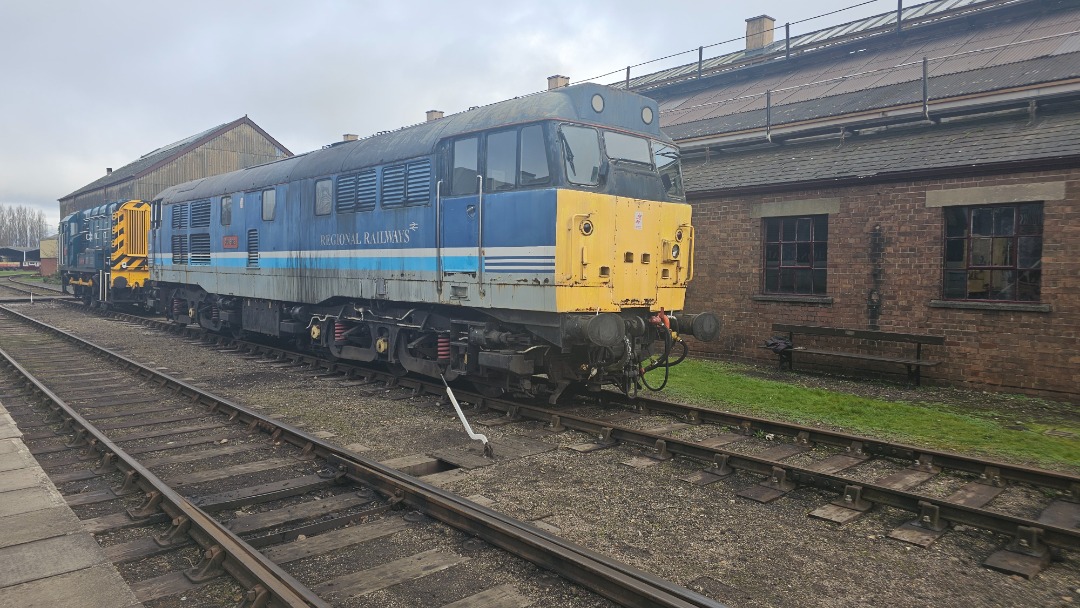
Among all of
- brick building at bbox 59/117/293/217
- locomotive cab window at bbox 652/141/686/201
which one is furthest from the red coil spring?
brick building at bbox 59/117/293/217

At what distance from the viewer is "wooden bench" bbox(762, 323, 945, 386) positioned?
11.7m

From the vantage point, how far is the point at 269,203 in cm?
1391

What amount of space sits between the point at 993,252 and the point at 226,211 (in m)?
14.6

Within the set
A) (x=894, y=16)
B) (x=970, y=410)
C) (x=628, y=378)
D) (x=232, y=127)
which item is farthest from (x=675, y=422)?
(x=232, y=127)

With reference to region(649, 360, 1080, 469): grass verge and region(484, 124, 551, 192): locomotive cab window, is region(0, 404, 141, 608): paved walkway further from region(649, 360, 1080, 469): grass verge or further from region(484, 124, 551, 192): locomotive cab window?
region(649, 360, 1080, 469): grass verge

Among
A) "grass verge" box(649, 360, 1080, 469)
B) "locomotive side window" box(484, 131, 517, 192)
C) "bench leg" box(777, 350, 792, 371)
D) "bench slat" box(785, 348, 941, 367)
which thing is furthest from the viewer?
"bench leg" box(777, 350, 792, 371)

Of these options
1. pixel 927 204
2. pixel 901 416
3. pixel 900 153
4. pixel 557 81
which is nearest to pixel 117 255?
pixel 557 81

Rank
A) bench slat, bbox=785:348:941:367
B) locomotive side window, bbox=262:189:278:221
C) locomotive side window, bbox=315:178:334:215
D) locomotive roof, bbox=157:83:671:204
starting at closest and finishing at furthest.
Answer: locomotive roof, bbox=157:83:671:204 < bench slat, bbox=785:348:941:367 < locomotive side window, bbox=315:178:334:215 < locomotive side window, bbox=262:189:278:221

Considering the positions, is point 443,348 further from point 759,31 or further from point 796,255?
point 759,31

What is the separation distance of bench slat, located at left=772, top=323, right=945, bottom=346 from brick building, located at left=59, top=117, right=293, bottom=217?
35.8 meters

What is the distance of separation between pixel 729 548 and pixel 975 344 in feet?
28.3

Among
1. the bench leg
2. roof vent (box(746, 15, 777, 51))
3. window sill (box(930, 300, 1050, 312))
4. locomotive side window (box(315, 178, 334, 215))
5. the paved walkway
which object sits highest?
roof vent (box(746, 15, 777, 51))

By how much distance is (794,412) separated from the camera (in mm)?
9641

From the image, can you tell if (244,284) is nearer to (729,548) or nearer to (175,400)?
(175,400)
